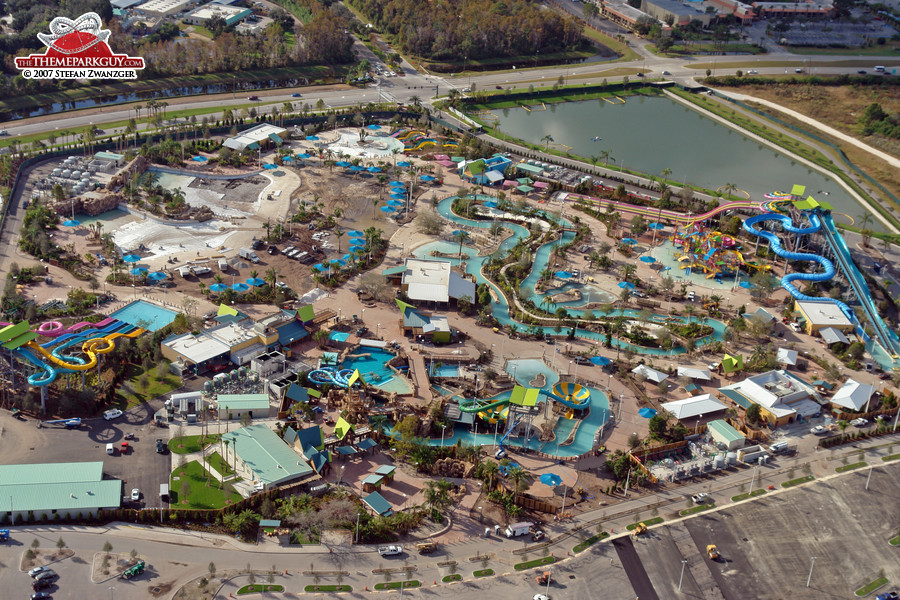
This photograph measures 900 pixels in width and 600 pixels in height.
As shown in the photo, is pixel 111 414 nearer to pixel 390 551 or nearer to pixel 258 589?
pixel 258 589

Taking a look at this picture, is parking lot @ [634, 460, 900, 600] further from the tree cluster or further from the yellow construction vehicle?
the tree cluster

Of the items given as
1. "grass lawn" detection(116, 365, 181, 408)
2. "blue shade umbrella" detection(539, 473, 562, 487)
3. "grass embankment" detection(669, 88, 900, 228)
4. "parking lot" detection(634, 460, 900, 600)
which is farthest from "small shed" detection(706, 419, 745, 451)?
"grass embankment" detection(669, 88, 900, 228)

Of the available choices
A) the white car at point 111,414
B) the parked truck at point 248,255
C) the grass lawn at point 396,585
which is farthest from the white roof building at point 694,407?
the parked truck at point 248,255

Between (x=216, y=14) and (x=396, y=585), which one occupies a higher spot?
(x=216, y=14)

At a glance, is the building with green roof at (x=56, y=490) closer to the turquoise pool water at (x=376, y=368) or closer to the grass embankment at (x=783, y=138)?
the turquoise pool water at (x=376, y=368)

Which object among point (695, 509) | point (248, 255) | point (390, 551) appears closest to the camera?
point (390, 551)

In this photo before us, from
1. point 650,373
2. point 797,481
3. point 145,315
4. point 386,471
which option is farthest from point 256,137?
point 797,481

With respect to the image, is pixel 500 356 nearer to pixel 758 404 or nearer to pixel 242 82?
pixel 758 404
